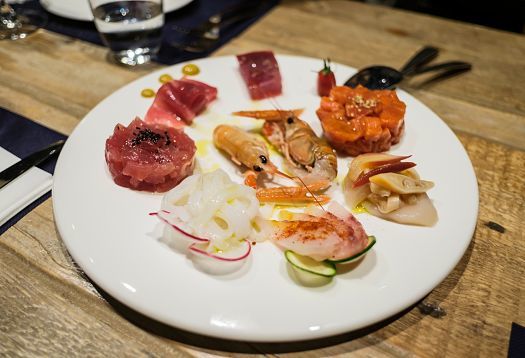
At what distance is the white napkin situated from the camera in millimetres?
→ 1762

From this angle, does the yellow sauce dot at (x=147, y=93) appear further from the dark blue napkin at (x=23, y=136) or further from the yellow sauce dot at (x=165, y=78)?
the dark blue napkin at (x=23, y=136)

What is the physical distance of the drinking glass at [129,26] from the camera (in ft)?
8.87

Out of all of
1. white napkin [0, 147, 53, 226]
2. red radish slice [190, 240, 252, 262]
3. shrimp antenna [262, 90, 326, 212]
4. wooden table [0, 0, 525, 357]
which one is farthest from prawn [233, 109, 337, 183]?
white napkin [0, 147, 53, 226]

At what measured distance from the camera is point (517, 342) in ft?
4.64

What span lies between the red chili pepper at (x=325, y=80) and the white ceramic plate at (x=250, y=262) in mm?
514

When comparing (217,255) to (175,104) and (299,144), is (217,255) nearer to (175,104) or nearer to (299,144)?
(299,144)

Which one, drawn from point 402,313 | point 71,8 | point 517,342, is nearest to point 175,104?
point 402,313

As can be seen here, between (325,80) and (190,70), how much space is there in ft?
2.56

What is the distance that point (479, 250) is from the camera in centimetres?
172

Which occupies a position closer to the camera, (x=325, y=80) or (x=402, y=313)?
(x=402, y=313)

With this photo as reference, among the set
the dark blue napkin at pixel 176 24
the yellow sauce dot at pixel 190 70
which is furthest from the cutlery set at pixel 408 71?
the dark blue napkin at pixel 176 24

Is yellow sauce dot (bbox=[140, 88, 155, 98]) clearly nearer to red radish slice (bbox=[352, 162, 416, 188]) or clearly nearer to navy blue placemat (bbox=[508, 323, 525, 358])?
red radish slice (bbox=[352, 162, 416, 188])

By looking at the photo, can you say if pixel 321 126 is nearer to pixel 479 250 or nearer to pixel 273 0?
pixel 479 250

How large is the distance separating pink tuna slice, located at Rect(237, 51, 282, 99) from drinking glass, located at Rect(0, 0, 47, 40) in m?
1.77
